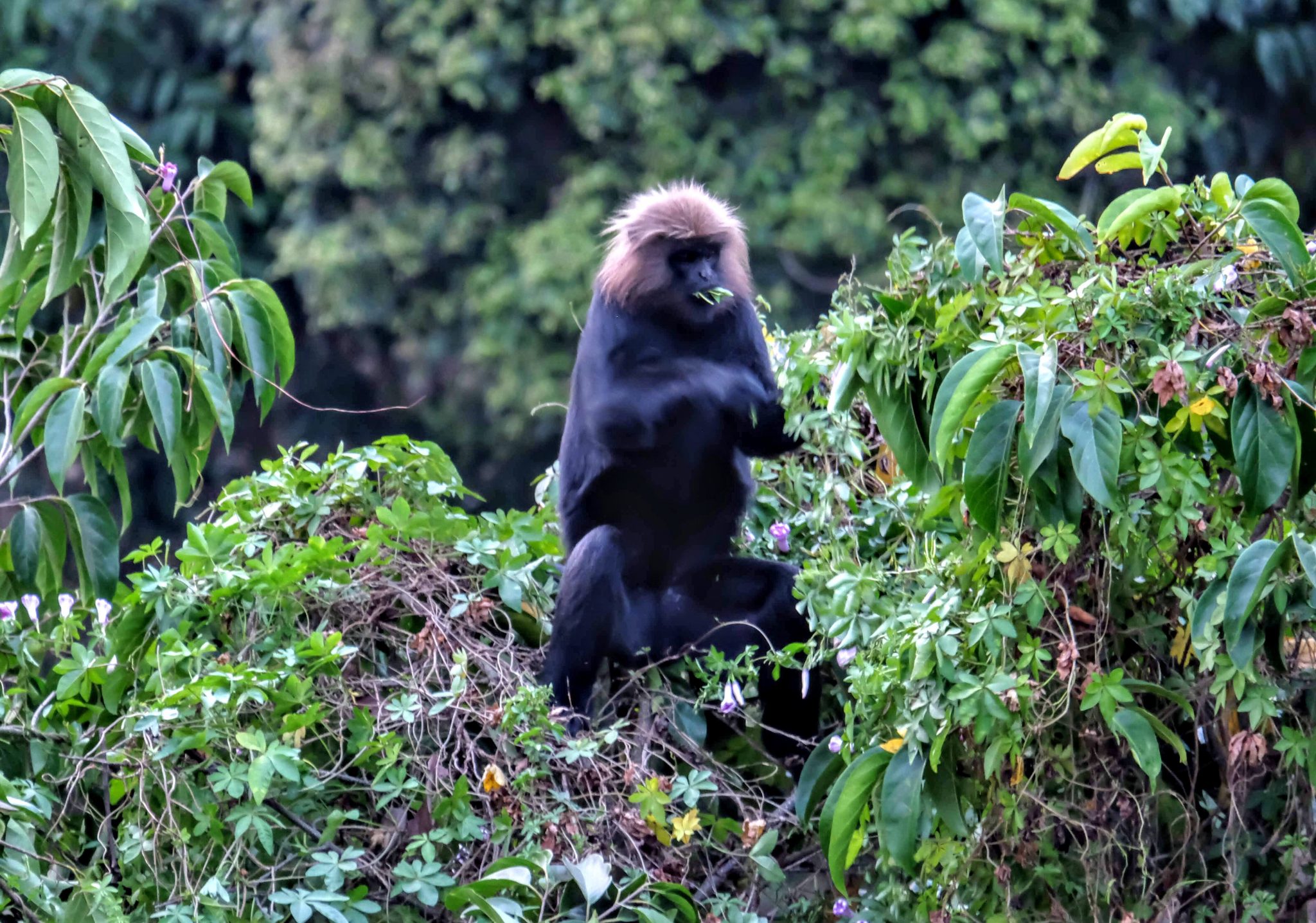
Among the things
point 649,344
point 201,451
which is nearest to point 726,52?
point 649,344

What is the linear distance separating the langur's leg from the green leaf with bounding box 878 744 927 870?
40.9 inches

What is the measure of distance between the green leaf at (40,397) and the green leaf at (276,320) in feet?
1.22

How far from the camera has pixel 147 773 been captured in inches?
109

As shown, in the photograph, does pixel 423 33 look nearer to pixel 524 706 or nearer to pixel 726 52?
pixel 726 52

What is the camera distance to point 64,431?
2.89 m

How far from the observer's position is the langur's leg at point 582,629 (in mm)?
3363

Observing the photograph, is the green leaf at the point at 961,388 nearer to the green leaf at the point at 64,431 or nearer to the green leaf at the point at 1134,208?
the green leaf at the point at 1134,208

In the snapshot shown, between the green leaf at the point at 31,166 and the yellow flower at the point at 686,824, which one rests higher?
the green leaf at the point at 31,166

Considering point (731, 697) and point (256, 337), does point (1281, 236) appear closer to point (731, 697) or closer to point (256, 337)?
point (731, 697)

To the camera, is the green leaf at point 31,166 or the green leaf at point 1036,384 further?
the green leaf at point 31,166

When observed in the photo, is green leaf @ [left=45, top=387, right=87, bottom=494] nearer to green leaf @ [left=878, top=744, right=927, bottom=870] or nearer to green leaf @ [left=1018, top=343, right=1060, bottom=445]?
green leaf @ [left=878, top=744, right=927, bottom=870]

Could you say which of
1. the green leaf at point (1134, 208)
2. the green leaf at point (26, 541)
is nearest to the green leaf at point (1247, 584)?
the green leaf at point (1134, 208)

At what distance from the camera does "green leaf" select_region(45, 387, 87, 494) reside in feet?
9.37

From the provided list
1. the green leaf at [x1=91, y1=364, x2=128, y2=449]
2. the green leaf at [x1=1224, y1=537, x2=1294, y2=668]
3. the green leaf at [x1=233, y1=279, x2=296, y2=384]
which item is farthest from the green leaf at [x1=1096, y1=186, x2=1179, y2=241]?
the green leaf at [x1=91, y1=364, x2=128, y2=449]
